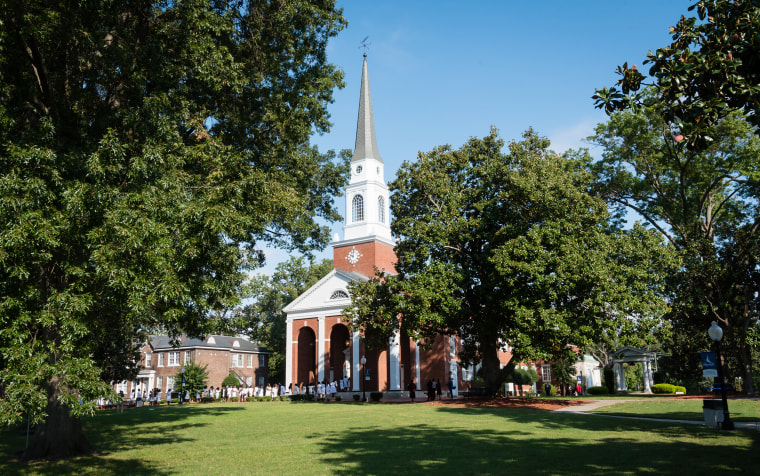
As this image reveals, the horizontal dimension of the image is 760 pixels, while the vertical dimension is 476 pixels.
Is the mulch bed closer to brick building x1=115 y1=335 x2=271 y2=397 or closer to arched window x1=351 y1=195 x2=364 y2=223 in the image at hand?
arched window x1=351 y1=195 x2=364 y2=223

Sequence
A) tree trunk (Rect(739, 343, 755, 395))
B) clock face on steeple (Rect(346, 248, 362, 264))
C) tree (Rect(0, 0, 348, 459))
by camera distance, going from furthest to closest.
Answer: clock face on steeple (Rect(346, 248, 362, 264)), tree trunk (Rect(739, 343, 755, 395)), tree (Rect(0, 0, 348, 459))

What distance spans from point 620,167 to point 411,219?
47.6 ft

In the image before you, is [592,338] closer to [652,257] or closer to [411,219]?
[652,257]

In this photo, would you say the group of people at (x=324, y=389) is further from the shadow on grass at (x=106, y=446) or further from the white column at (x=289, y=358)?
the shadow on grass at (x=106, y=446)

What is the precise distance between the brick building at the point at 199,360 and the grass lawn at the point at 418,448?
38584 mm

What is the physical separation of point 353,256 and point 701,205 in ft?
87.2

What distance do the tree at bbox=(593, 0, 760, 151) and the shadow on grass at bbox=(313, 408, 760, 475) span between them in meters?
5.39

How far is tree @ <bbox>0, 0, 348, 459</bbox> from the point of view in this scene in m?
8.69

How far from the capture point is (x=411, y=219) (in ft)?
89.6

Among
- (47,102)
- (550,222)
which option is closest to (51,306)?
(47,102)

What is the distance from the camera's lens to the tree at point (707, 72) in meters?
7.25

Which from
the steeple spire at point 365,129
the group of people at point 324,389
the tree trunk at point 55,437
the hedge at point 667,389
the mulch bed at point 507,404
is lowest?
the hedge at point 667,389

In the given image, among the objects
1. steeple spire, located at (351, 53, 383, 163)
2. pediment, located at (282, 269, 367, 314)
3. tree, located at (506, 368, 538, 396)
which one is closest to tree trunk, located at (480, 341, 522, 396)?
pediment, located at (282, 269, 367, 314)

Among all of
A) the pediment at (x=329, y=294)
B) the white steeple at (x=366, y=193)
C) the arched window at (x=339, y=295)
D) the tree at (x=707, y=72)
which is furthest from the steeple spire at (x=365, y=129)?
the tree at (x=707, y=72)
